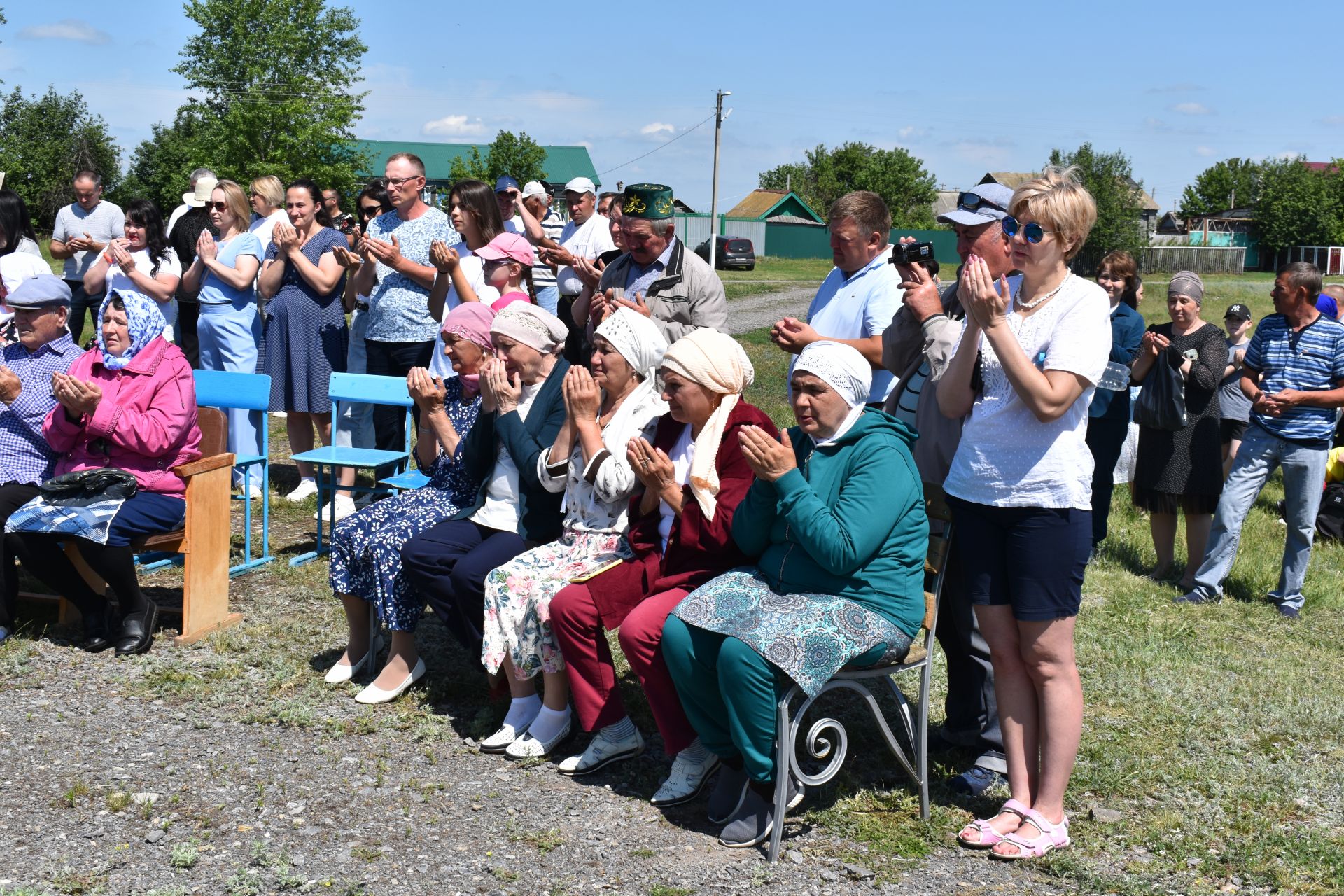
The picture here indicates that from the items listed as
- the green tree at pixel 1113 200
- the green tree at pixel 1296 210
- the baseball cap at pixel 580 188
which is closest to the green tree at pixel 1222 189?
the green tree at pixel 1296 210

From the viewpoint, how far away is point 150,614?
543 cm

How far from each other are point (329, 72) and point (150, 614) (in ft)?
209

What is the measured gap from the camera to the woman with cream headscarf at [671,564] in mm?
4051

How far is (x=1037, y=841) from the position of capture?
3.66 metres

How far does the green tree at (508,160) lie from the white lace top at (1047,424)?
55498 millimetres

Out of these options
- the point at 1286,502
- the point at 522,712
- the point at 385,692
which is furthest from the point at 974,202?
the point at 1286,502

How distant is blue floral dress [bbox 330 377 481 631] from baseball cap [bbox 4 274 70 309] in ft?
6.08

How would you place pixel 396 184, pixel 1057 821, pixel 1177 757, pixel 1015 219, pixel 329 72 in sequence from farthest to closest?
1. pixel 329 72
2. pixel 396 184
3. pixel 1177 757
4. pixel 1057 821
5. pixel 1015 219

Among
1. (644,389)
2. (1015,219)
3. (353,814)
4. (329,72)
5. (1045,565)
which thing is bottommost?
(353,814)

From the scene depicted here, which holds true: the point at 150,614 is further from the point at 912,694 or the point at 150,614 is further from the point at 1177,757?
the point at 1177,757

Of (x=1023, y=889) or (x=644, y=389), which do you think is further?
(x=644, y=389)

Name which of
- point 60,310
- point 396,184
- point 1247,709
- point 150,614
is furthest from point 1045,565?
point 396,184

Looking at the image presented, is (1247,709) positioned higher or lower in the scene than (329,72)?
lower

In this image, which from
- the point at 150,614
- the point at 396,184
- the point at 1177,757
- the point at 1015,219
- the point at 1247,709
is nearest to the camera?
the point at 1015,219
